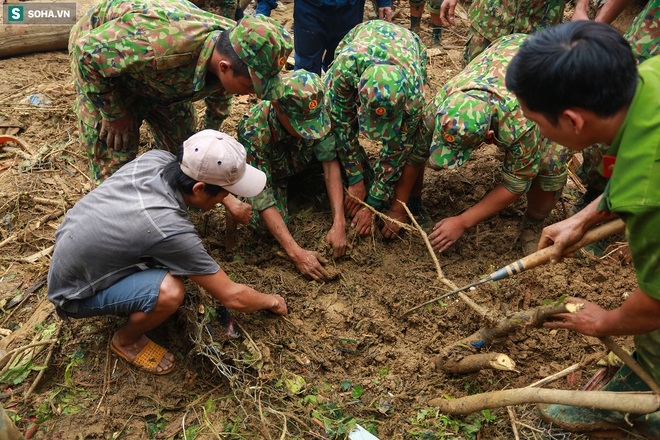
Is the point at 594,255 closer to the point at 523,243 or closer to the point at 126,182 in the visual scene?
the point at 523,243

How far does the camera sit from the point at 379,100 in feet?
10.1

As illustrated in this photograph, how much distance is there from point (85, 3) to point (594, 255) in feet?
18.8

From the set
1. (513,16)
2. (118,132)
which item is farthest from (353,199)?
(513,16)

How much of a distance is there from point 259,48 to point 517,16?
7.11 ft

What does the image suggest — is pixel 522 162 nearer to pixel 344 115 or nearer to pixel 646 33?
pixel 646 33

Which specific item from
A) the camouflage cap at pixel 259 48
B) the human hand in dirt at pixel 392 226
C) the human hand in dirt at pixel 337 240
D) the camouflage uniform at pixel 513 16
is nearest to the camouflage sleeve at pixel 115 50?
the camouflage cap at pixel 259 48

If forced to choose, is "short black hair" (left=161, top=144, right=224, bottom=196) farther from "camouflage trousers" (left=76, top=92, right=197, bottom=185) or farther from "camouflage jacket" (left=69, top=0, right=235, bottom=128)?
"camouflage trousers" (left=76, top=92, right=197, bottom=185)

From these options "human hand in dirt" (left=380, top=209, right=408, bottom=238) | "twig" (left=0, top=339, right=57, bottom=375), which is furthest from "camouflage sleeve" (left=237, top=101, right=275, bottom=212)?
"twig" (left=0, top=339, right=57, bottom=375)

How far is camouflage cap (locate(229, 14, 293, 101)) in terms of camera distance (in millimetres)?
2672

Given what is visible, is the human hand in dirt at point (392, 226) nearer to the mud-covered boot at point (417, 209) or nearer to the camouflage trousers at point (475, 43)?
the mud-covered boot at point (417, 209)

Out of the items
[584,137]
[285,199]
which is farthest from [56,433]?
[584,137]

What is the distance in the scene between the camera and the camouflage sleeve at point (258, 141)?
327cm

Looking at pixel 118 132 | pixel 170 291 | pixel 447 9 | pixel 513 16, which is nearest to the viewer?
pixel 170 291

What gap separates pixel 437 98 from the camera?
331 centimetres
